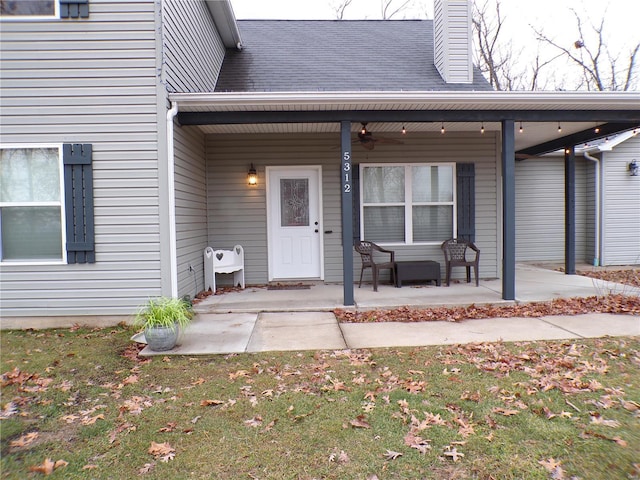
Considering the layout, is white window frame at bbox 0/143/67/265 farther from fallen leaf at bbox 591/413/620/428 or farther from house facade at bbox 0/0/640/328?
fallen leaf at bbox 591/413/620/428

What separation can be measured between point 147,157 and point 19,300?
7.69 ft

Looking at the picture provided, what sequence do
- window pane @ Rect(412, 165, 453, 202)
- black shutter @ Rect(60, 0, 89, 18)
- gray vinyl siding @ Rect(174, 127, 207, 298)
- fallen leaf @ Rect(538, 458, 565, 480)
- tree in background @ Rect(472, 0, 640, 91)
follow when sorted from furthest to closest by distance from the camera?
1. tree in background @ Rect(472, 0, 640, 91)
2. window pane @ Rect(412, 165, 453, 202)
3. gray vinyl siding @ Rect(174, 127, 207, 298)
4. black shutter @ Rect(60, 0, 89, 18)
5. fallen leaf @ Rect(538, 458, 565, 480)

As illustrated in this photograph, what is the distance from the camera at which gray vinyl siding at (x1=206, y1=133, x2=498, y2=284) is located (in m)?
7.04

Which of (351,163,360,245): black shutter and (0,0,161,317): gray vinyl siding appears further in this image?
(351,163,360,245): black shutter

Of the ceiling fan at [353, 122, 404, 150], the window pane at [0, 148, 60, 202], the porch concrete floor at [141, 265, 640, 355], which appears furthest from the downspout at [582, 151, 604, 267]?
the window pane at [0, 148, 60, 202]

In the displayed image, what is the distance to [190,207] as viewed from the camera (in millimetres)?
5887

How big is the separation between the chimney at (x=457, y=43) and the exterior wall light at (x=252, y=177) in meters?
3.98

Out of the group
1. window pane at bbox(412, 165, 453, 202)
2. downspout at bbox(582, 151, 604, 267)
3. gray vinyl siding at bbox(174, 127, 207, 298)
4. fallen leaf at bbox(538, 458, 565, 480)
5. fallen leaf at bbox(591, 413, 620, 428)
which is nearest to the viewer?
fallen leaf at bbox(538, 458, 565, 480)

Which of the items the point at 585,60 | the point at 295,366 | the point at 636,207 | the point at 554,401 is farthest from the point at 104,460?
the point at 585,60

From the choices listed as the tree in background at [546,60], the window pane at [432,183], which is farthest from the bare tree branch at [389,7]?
the window pane at [432,183]

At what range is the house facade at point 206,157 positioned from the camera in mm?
4793

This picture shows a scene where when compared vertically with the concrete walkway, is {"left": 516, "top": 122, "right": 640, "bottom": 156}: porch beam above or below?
above

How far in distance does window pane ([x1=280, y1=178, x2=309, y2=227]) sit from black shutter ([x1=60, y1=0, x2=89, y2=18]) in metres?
3.63

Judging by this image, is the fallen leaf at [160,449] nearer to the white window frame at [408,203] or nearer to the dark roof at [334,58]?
the dark roof at [334,58]
